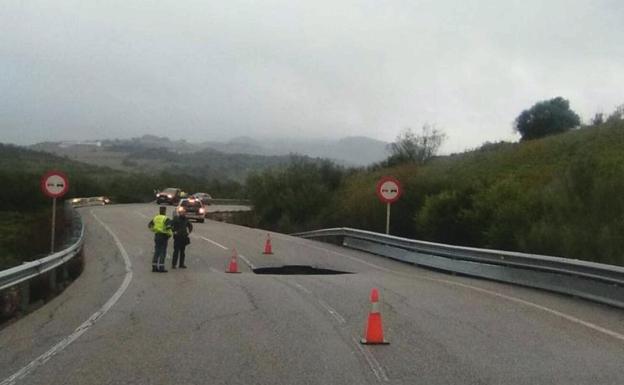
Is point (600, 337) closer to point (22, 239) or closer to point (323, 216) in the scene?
point (22, 239)

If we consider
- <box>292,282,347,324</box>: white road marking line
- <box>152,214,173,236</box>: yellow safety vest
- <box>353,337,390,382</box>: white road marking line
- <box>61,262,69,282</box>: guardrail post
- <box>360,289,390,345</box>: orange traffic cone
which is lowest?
<box>61,262,69,282</box>: guardrail post

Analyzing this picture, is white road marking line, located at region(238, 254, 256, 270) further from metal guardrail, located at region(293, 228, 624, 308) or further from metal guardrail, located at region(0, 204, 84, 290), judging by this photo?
metal guardrail, located at region(0, 204, 84, 290)

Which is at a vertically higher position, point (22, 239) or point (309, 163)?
point (309, 163)

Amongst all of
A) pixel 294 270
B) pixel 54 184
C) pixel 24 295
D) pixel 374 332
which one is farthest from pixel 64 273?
pixel 374 332

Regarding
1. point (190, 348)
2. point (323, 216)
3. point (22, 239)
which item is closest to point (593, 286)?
point (190, 348)

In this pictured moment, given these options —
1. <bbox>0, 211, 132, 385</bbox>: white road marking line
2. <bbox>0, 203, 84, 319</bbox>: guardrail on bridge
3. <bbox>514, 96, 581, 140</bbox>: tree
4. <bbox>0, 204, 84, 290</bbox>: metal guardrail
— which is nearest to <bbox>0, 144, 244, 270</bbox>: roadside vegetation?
<bbox>0, 204, 84, 290</bbox>: metal guardrail

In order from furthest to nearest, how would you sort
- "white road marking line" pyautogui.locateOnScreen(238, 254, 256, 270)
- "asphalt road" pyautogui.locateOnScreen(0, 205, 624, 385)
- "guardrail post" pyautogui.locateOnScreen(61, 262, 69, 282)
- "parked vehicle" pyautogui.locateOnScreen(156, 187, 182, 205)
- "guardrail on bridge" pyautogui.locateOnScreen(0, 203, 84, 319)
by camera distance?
"parked vehicle" pyautogui.locateOnScreen(156, 187, 182, 205), "white road marking line" pyautogui.locateOnScreen(238, 254, 256, 270), "guardrail post" pyautogui.locateOnScreen(61, 262, 69, 282), "guardrail on bridge" pyautogui.locateOnScreen(0, 203, 84, 319), "asphalt road" pyautogui.locateOnScreen(0, 205, 624, 385)

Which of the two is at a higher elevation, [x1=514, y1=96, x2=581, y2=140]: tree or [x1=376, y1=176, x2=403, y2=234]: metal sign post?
[x1=514, y1=96, x2=581, y2=140]: tree

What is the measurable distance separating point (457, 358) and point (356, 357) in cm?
115

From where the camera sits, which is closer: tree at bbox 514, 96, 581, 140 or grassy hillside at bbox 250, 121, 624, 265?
grassy hillside at bbox 250, 121, 624, 265

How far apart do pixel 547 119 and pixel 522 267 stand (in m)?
55.7

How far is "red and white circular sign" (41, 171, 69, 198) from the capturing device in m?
24.2

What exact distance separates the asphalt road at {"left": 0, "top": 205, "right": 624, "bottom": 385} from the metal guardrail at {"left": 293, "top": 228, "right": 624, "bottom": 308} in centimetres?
34

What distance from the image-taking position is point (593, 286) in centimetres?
1436
